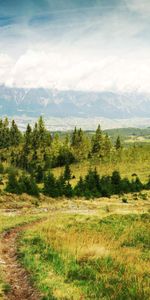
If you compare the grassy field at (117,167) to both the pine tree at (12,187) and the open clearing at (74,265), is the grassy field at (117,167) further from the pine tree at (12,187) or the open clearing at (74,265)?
the open clearing at (74,265)

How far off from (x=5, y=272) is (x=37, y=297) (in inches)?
144

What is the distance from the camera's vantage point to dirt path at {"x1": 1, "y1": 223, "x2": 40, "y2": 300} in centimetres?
1275

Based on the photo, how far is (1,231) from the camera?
26.6m

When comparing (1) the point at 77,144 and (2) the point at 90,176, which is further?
(1) the point at 77,144

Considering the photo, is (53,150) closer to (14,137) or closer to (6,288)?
(14,137)

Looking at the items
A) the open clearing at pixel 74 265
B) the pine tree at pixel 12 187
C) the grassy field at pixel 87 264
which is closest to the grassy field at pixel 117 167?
the pine tree at pixel 12 187

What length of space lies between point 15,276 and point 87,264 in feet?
9.59

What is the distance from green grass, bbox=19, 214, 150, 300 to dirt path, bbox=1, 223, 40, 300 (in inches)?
12.4

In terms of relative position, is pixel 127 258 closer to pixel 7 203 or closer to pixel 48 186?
pixel 7 203

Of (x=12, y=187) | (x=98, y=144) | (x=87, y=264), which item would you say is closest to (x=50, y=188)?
(x=12, y=187)

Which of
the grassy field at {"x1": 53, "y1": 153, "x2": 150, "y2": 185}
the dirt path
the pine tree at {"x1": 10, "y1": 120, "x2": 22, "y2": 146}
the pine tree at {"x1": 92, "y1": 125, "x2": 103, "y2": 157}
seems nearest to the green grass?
the dirt path

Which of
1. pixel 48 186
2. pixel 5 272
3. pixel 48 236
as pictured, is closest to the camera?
pixel 5 272

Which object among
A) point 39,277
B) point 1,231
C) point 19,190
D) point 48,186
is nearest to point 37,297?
point 39,277

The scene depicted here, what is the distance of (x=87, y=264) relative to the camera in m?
16.1
